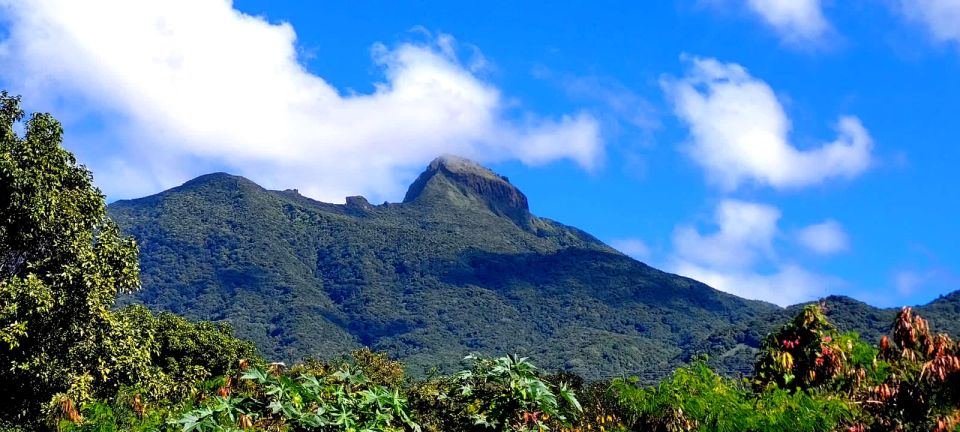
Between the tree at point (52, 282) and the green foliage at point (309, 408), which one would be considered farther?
the tree at point (52, 282)

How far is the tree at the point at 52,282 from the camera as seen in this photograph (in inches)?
697

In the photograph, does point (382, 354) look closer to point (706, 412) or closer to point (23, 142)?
point (23, 142)

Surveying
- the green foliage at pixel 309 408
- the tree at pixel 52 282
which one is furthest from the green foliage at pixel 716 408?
the tree at pixel 52 282

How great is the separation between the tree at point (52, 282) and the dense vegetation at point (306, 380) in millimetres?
32

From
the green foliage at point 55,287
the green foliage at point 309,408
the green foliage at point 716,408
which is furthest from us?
the green foliage at point 55,287

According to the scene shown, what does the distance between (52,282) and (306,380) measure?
47.3 feet

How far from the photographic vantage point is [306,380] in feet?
21.9

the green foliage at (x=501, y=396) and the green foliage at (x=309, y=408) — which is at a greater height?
the green foliage at (x=501, y=396)

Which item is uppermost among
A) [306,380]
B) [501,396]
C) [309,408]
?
[501,396]

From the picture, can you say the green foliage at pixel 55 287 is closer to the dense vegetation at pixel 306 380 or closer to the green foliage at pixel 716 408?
the dense vegetation at pixel 306 380

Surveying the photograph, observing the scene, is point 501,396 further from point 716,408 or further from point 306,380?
point 716,408

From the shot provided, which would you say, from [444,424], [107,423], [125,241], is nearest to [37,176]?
[125,241]

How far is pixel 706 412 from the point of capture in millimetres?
9258

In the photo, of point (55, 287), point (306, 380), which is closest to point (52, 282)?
point (55, 287)
